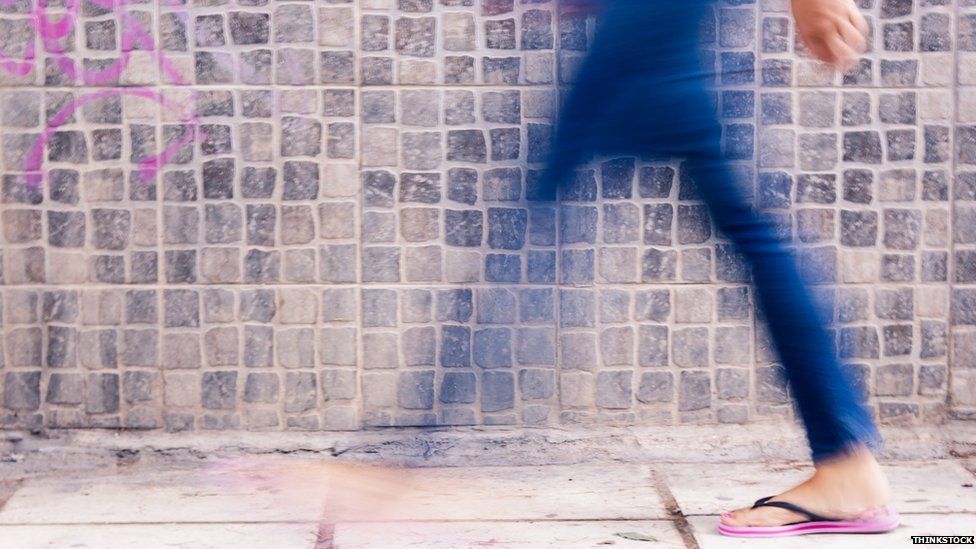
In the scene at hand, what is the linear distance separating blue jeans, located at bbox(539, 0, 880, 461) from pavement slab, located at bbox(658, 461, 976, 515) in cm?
63

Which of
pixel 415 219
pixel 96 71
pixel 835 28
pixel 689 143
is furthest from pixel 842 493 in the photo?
pixel 96 71

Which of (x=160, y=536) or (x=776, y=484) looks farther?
(x=776, y=484)

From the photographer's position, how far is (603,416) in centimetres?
404

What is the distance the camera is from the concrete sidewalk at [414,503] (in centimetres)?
315

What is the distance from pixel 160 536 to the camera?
→ 10.5 ft

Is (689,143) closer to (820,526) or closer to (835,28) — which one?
(835,28)

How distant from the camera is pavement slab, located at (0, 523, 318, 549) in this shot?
312 centimetres

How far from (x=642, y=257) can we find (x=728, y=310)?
1.15 ft

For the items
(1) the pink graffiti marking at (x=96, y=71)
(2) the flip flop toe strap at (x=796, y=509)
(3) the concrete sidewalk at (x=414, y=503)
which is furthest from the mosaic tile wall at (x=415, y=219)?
(2) the flip flop toe strap at (x=796, y=509)

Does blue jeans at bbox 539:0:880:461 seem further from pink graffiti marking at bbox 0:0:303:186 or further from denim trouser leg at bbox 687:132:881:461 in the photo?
pink graffiti marking at bbox 0:0:303:186

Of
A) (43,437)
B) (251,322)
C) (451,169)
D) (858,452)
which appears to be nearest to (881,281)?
(858,452)

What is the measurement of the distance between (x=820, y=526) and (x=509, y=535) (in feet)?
2.70

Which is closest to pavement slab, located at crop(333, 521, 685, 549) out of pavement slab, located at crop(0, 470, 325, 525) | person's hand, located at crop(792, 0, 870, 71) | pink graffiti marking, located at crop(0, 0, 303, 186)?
pavement slab, located at crop(0, 470, 325, 525)

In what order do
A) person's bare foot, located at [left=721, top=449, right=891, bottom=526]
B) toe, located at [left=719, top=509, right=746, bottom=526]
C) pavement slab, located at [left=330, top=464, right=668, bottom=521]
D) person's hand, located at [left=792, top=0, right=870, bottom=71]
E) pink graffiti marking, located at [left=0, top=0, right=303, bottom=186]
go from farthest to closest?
pink graffiti marking, located at [left=0, top=0, right=303, bottom=186], pavement slab, located at [left=330, top=464, right=668, bottom=521], toe, located at [left=719, top=509, right=746, bottom=526], person's bare foot, located at [left=721, top=449, right=891, bottom=526], person's hand, located at [left=792, top=0, right=870, bottom=71]
